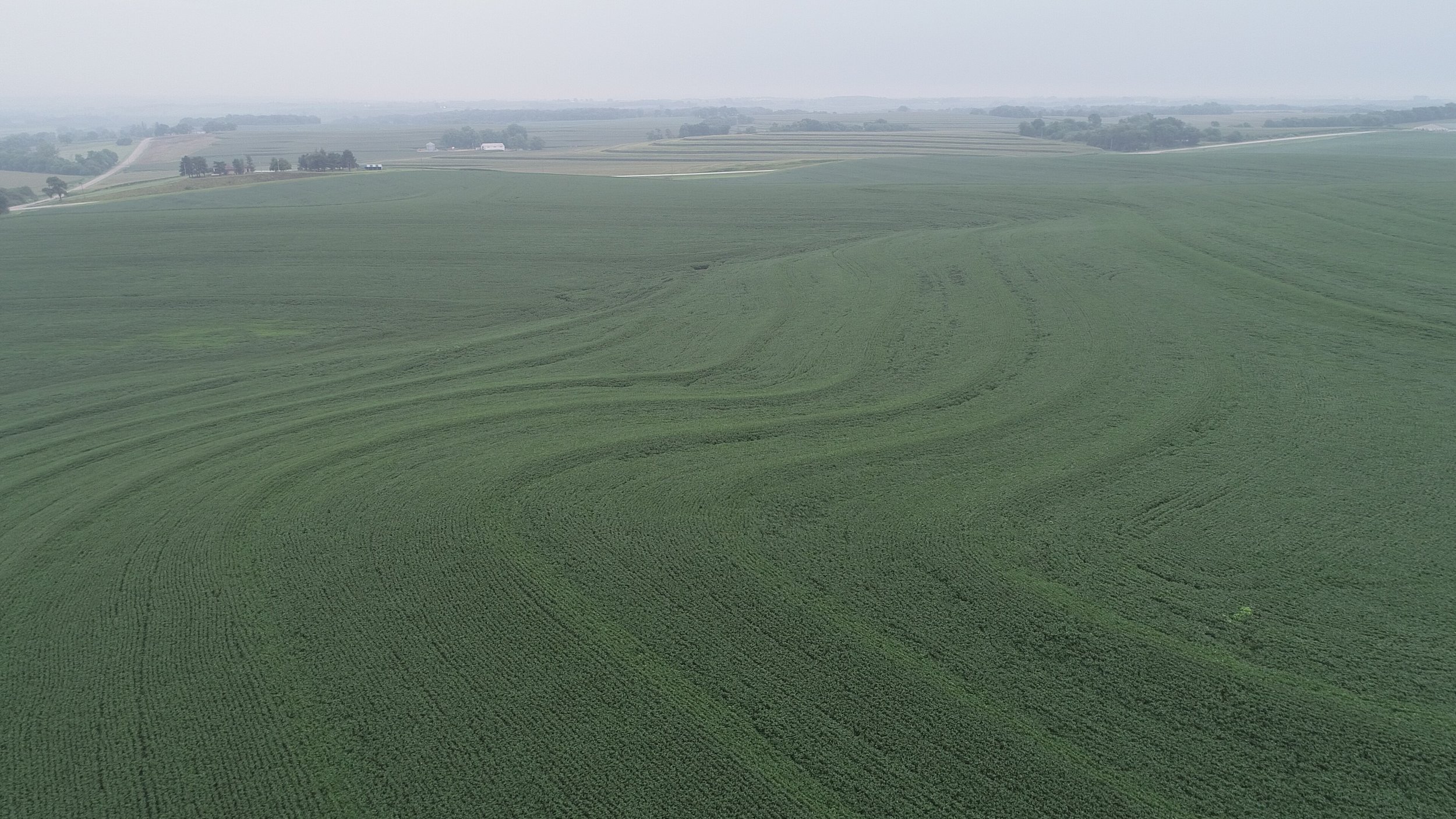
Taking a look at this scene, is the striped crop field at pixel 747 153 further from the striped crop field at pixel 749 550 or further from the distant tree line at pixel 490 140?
the striped crop field at pixel 749 550

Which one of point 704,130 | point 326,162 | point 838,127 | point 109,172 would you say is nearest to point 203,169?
point 326,162

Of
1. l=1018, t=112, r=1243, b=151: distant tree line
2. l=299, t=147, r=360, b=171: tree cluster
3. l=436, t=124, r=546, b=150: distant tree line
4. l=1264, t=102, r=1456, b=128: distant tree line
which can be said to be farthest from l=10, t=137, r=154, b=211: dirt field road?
l=1264, t=102, r=1456, b=128: distant tree line

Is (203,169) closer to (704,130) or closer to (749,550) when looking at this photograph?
(749,550)

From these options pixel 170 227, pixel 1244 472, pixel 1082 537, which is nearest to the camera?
pixel 1082 537

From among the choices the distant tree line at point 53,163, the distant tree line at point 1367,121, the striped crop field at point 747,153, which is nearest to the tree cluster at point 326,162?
the striped crop field at point 747,153

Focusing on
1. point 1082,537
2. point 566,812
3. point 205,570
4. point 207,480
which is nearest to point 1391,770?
point 1082,537

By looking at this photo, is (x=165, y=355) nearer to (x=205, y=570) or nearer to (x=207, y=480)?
(x=207, y=480)

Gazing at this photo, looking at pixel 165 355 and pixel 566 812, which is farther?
pixel 165 355
